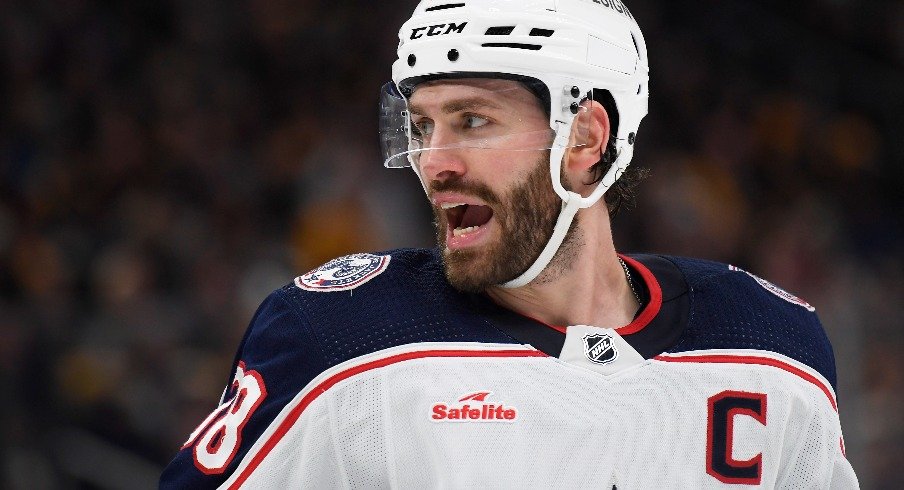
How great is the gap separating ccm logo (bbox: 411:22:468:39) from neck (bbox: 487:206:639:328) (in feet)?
1.31

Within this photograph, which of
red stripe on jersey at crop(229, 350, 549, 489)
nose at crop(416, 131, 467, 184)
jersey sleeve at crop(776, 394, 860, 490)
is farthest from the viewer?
jersey sleeve at crop(776, 394, 860, 490)

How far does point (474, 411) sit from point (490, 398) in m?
0.04

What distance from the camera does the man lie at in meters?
1.94

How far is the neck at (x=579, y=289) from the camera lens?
2150mm

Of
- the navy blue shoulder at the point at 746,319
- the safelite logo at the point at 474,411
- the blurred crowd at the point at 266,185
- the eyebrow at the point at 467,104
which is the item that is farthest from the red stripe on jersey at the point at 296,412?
the blurred crowd at the point at 266,185

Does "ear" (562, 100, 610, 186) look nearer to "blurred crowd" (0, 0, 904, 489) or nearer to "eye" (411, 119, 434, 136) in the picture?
"eye" (411, 119, 434, 136)

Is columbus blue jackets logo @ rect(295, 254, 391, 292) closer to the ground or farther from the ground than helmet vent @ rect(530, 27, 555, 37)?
closer to the ground

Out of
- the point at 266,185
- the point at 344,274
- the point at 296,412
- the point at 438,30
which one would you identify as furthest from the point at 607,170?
the point at 266,185

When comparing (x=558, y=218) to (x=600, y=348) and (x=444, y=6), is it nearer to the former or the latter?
(x=600, y=348)

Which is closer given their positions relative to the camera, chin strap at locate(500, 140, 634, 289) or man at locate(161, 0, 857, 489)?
man at locate(161, 0, 857, 489)

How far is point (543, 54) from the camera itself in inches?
80.2

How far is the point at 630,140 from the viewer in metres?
2.24

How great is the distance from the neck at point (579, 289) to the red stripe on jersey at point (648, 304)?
0.14 feet

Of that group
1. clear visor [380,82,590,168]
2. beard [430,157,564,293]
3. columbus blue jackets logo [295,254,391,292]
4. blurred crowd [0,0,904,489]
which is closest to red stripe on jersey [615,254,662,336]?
beard [430,157,564,293]
